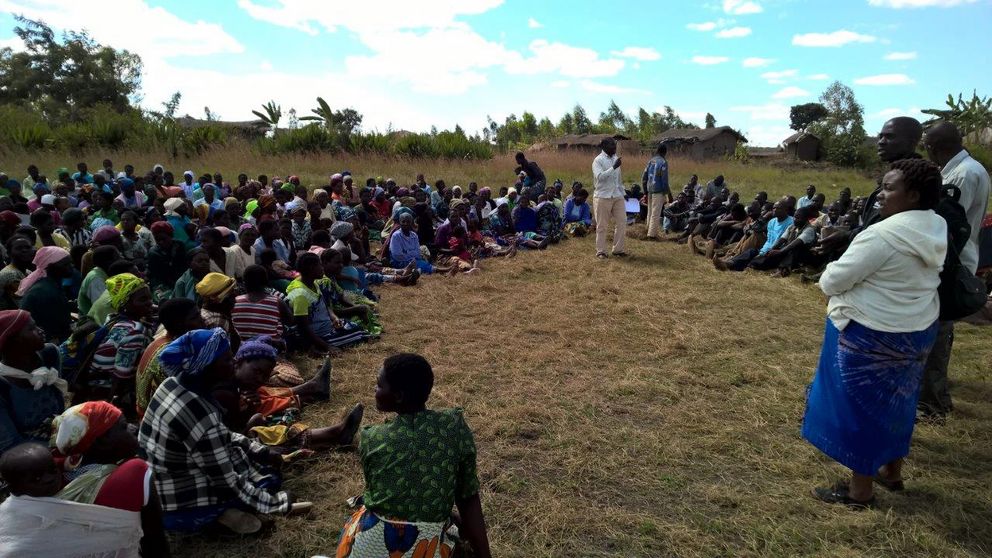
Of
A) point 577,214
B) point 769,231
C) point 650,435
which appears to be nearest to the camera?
point 650,435

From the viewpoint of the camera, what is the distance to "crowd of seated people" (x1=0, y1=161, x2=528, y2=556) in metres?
2.27

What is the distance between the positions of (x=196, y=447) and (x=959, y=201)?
4.92 metres

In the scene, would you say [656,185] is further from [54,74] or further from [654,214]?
[54,74]

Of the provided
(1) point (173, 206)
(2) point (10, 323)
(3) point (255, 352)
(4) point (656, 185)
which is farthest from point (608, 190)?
(2) point (10, 323)

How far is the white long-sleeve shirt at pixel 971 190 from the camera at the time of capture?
390 cm

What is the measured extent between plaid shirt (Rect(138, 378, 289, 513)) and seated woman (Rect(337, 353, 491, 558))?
0.91 meters

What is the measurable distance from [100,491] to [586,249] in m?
9.17

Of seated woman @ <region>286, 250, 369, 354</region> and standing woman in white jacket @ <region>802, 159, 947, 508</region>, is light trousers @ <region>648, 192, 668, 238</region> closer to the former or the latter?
seated woman @ <region>286, 250, 369, 354</region>

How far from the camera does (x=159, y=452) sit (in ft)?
9.32

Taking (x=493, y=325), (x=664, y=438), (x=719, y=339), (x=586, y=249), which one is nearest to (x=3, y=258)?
(x=493, y=325)

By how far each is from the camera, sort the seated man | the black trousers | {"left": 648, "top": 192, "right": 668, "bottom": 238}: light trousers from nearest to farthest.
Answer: the black trousers < the seated man < {"left": 648, "top": 192, "right": 668, "bottom": 238}: light trousers

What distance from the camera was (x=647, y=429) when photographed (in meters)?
4.17

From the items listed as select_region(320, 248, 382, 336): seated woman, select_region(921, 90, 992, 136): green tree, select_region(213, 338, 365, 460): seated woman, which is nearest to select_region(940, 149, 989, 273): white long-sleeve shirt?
select_region(213, 338, 365, 460): seated woman

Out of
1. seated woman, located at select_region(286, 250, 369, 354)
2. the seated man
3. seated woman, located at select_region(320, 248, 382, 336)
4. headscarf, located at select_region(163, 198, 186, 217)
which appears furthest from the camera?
the seated man
